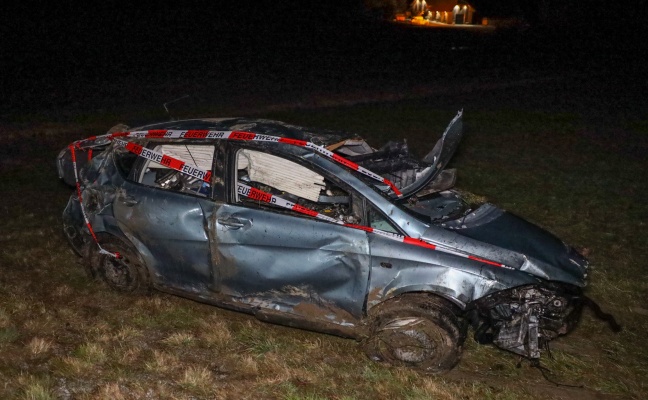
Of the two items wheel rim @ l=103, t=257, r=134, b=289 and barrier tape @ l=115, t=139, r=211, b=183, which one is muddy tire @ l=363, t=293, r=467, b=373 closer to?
barrier tape @ l=115, t=139, r=211, b=183

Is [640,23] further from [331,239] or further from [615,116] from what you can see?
[331,239]

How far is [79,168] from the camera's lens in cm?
680

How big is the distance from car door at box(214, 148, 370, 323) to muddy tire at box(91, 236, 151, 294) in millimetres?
948

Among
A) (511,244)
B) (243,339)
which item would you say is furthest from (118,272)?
(511,244)

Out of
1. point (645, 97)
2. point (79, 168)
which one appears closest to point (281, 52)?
point (645, 97)

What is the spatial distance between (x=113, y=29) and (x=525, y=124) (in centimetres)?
2700

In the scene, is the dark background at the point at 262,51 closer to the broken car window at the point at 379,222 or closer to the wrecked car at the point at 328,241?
the wrecked car at the point at 328,241

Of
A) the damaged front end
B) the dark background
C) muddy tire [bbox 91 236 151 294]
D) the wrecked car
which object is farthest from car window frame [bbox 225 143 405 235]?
the dark background

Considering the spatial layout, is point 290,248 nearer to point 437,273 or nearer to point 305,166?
point 305,166

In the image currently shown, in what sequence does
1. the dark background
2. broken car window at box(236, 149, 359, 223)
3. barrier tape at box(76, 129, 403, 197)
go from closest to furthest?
barrier tape at box(76, 129, 403, 197) → broken car window at box(236, 149, 359, 223) → the dark background

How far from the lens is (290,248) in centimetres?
527

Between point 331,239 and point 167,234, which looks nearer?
point 331,239

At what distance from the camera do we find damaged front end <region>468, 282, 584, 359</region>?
5.02m

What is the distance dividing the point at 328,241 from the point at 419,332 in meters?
0.95
